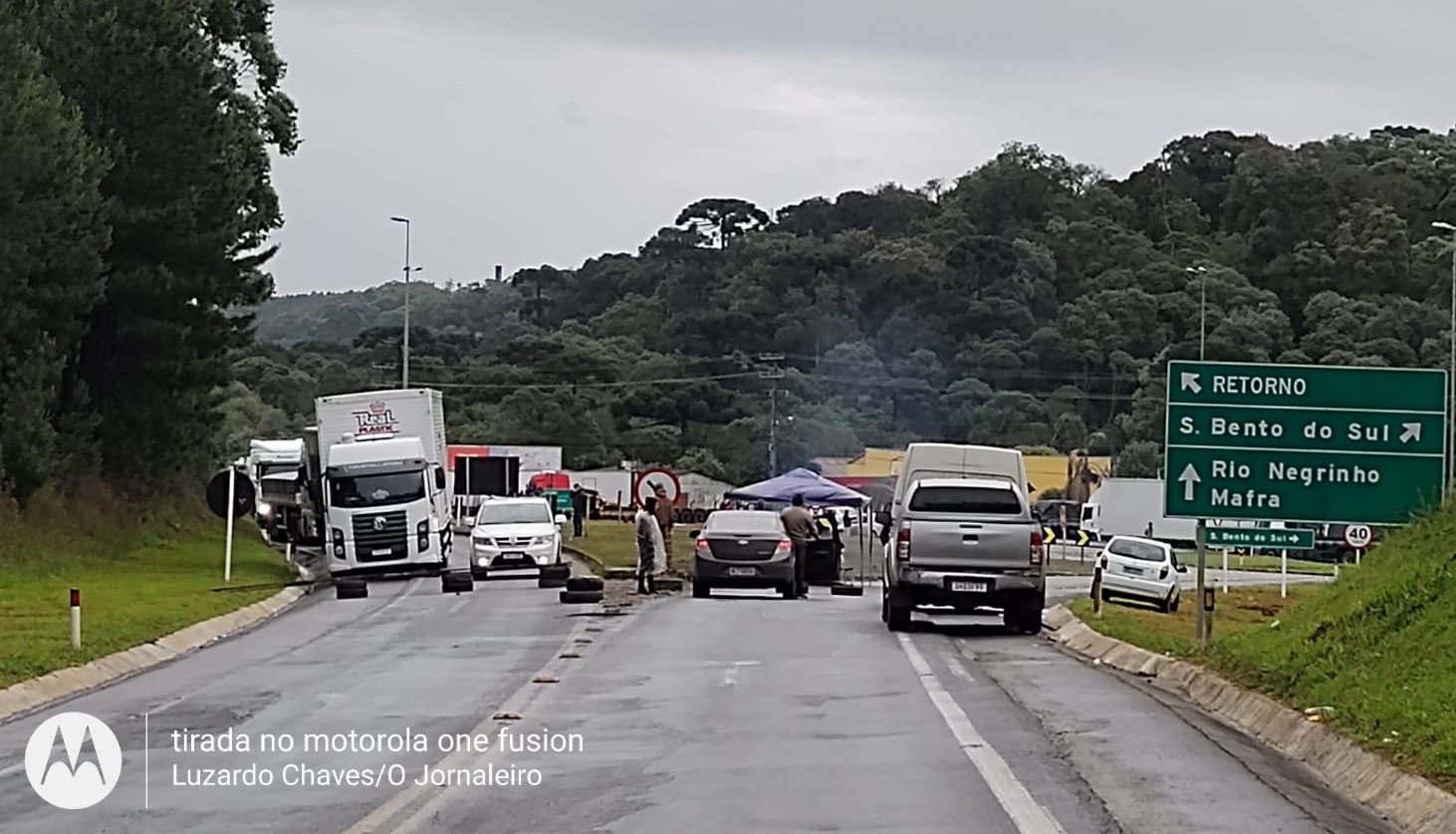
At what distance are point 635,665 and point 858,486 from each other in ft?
189

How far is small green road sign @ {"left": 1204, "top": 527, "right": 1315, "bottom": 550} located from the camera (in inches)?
1232

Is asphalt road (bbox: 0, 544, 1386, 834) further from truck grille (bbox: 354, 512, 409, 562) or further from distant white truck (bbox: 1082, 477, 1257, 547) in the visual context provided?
distant white truck (bbox: 1082, 477, 1257, 547)

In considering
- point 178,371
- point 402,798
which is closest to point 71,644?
point 402,798

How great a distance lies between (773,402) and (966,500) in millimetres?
73705

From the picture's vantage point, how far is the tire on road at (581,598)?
33.3 m

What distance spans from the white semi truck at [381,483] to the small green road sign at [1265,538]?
18.0 m

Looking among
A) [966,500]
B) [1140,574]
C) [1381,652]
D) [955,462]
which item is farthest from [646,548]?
[1381,652]

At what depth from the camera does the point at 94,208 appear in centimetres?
4547

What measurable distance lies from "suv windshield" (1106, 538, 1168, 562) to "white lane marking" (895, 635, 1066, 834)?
2273cm

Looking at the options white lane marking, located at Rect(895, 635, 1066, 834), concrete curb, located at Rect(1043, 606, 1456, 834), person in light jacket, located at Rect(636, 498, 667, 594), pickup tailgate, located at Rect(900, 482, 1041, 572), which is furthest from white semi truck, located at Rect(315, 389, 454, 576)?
white lane marking, located at Rect(895, 635, 1066, 834)

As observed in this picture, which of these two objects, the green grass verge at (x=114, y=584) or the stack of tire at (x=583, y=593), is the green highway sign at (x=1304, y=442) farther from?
the stack of tire at (x=583, y=593)

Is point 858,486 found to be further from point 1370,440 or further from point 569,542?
point 1370,440

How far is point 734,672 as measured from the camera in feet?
69.2

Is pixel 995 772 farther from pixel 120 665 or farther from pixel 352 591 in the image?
pixel 352 591
